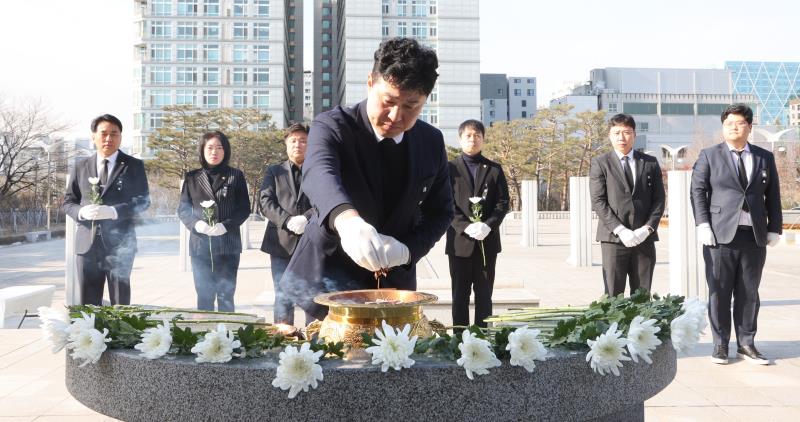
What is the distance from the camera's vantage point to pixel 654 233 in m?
5.26

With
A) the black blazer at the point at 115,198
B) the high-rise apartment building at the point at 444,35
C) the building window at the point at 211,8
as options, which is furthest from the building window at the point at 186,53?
the black blazer at the point at 115,198

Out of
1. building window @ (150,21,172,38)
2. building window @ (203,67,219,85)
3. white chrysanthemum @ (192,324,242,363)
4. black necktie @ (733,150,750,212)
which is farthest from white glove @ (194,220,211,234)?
building window @ (150,21,172,38)

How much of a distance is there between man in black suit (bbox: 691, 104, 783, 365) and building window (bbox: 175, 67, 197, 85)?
57.5m

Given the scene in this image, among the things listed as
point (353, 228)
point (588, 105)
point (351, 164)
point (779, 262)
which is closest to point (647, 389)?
point (353, 228)

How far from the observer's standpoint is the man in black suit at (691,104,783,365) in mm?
4660

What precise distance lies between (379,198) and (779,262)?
1434 cm

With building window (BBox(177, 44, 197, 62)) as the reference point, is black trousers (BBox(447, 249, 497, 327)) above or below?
below

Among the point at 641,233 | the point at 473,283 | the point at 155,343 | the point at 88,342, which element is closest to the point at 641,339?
the point at 155,343

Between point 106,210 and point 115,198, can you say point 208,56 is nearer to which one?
point 115,198

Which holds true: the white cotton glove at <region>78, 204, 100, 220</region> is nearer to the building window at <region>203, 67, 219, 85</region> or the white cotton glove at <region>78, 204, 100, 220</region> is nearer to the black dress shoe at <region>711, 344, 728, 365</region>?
the black dress shoe at <region>711, 344, 728, 365</region>

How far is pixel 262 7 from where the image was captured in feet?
191

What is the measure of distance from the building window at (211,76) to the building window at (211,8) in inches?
200

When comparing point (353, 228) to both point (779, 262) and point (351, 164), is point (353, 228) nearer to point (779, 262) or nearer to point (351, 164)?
point (351, 164)

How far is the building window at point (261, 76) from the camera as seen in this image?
5847cm
